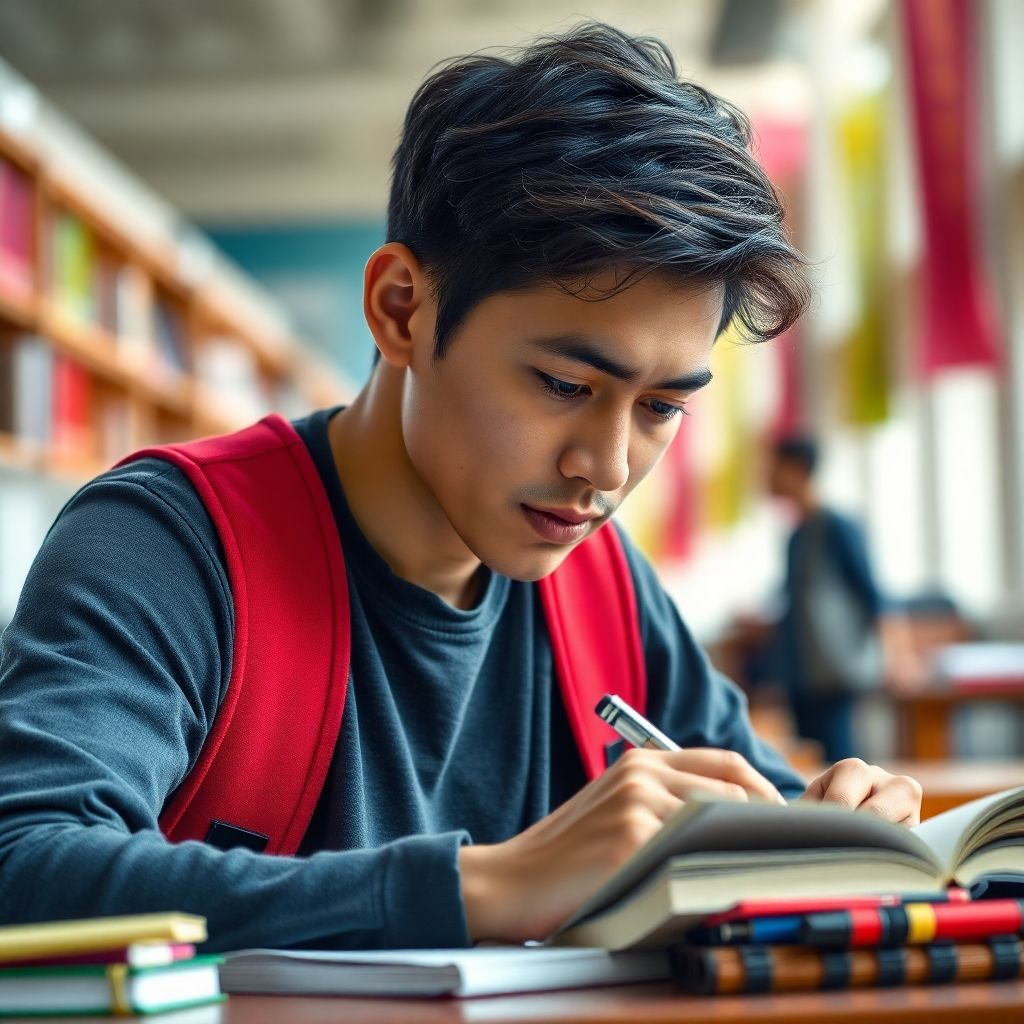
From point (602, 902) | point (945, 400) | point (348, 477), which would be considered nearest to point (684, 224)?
point (348, 477)

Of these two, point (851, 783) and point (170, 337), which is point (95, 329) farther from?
point (851, 783)

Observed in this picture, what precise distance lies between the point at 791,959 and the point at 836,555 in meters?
4.26

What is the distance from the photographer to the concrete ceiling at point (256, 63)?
7.87 m

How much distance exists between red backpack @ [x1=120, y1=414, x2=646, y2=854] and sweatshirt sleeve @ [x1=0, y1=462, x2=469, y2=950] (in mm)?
16

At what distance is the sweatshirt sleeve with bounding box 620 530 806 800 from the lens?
1.33 meters

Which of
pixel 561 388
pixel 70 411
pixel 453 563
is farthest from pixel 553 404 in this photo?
pixel 70 411

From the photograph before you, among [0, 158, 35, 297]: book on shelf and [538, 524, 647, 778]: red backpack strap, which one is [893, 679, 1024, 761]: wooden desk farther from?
[538, 524, 647, 778]: red backpack strap

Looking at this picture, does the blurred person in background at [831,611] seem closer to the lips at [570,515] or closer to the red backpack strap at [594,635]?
the red backpack strap at [594,635]

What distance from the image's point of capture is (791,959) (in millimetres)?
668

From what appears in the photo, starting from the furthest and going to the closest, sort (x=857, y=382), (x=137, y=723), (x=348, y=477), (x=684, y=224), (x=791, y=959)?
(x=857, y=382)
(x=348, y=477)
(x=684, y=224)
(x=137, y=723)
(x=791, y=959)

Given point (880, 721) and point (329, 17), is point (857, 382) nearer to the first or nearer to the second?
point (880, 721)

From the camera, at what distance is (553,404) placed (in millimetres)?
1005

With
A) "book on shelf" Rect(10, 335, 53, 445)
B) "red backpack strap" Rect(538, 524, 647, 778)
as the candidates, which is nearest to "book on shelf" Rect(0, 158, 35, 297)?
"book on shelf" Rect(10, 335, 53, 445)

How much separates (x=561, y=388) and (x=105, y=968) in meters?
0.51
